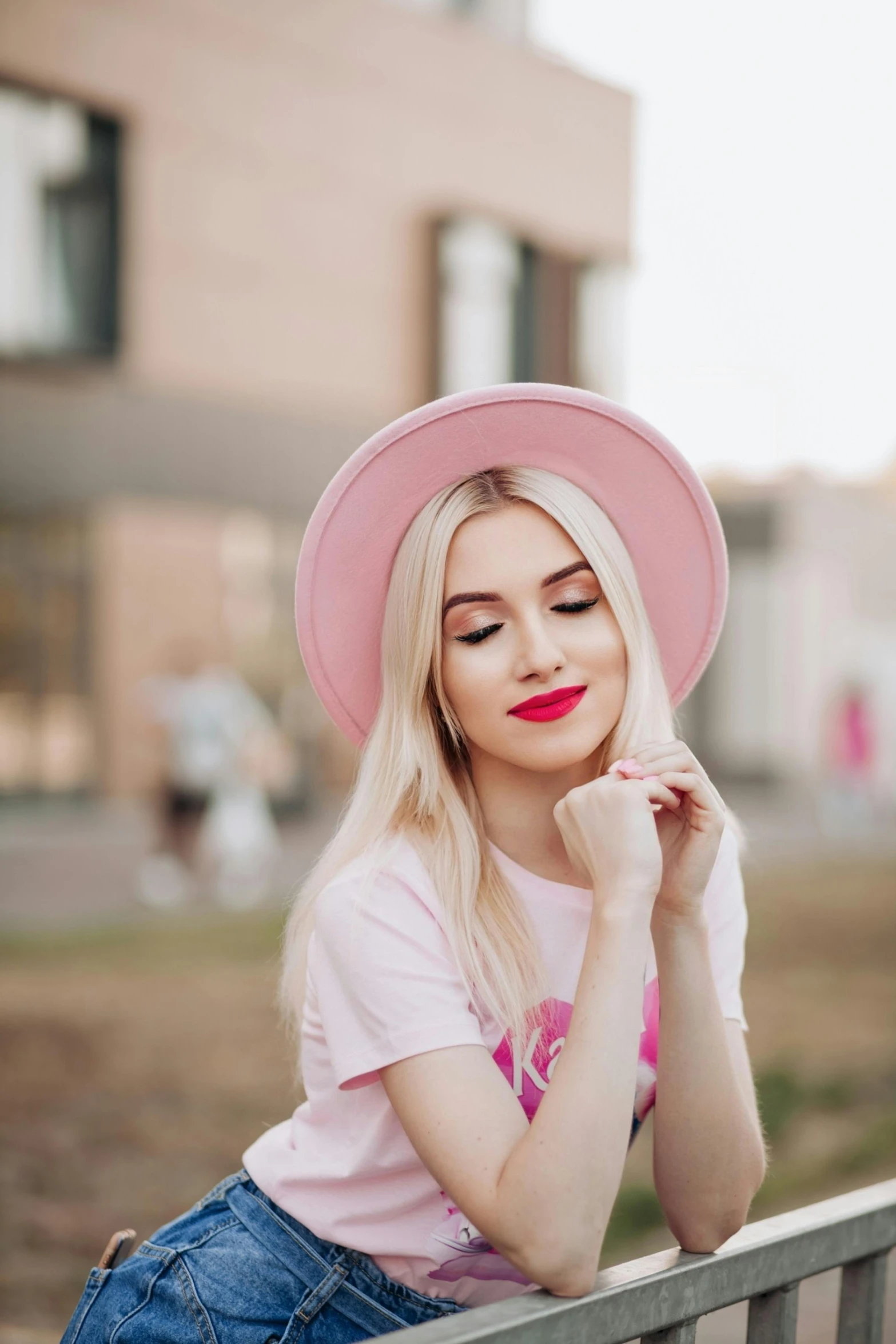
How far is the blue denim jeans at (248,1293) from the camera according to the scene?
1.60 m

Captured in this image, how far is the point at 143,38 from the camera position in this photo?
16.5m

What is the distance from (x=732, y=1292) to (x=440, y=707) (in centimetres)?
69

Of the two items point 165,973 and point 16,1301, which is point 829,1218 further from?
point 165,973

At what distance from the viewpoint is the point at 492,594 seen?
165 centimetres

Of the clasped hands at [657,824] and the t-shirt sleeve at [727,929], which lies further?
the t-shirt sleeve at [727,929]

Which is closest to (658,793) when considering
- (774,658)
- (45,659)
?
(45,659)

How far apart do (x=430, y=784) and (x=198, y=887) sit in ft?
32.8

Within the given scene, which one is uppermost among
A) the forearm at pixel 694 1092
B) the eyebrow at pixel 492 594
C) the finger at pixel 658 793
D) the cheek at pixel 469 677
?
the eyebrow at pixel 492 594

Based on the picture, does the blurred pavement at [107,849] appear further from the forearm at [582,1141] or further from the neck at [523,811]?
the forearm at [582,1141]

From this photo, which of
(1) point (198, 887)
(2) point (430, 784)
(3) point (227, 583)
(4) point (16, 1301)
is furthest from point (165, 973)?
(3) point (227, 583)

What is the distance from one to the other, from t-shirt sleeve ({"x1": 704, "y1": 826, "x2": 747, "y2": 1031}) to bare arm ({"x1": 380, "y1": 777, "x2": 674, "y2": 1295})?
0.23 m

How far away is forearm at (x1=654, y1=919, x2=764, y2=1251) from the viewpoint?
151cm

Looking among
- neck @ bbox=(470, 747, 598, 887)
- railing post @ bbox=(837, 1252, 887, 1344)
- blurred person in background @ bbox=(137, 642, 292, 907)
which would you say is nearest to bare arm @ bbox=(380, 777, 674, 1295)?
neck @ bbox=(470, 747, 598, 887)

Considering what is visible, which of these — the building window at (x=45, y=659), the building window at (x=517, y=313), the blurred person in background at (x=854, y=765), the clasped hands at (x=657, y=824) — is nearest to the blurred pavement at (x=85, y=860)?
the building window at (x=45, y=659)
